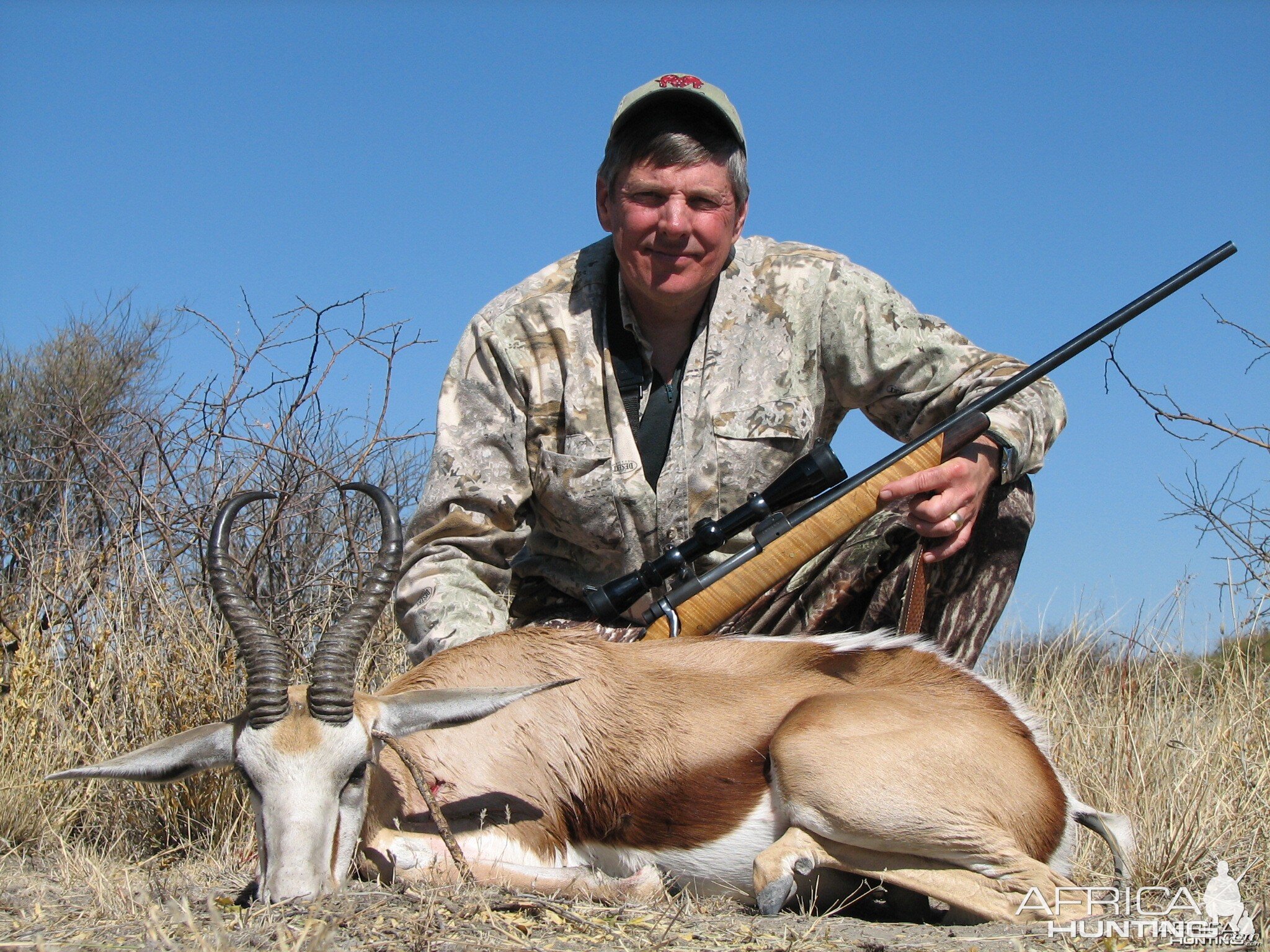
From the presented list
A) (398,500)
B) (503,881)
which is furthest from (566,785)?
(398,500)

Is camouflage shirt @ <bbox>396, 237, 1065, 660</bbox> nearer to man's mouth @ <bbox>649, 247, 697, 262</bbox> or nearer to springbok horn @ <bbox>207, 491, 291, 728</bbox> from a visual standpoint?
man's mouth @ <bbox>649, 247, 697, 262</bbox>

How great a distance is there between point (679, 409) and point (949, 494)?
1300mm

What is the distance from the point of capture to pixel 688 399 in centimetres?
550

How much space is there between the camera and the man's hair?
5348 millimetres

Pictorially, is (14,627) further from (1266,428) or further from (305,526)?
(1266,428)

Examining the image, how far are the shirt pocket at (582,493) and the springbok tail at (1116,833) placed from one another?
2.35m

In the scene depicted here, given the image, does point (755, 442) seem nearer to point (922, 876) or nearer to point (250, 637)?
point (922, 876)

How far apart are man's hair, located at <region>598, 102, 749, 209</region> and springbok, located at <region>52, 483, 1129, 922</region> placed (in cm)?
223

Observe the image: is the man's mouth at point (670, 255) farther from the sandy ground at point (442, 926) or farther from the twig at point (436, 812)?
the sandy ground at point (442, 926)

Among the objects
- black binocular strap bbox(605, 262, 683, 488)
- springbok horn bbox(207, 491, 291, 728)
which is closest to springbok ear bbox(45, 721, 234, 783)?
springbok horn bbox(207, 491, 291, 728)

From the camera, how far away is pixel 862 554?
18.2ft

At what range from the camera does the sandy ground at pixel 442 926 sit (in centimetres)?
302

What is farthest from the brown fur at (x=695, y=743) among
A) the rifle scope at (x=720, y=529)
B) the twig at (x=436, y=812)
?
the rifle scope at (x=720, y=529)

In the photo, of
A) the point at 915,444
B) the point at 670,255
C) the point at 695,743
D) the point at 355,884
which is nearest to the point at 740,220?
the point at 670,255
